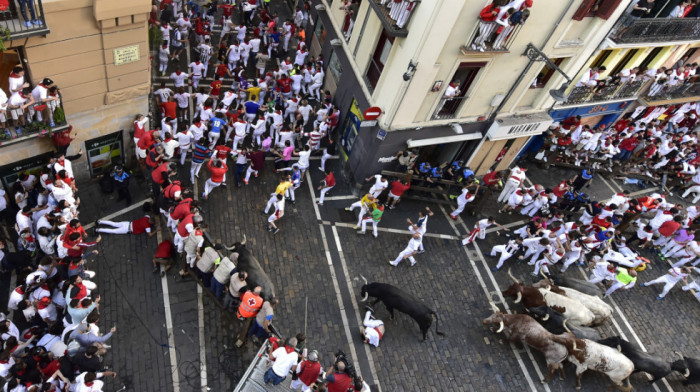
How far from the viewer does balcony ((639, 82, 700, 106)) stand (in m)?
22.3

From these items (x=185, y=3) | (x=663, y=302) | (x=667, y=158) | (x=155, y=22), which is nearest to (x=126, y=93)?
(x=155, y=22)

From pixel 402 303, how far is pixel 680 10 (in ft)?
55.8

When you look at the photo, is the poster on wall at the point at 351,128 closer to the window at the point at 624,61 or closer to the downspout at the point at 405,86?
the downspout at the point at 405,86

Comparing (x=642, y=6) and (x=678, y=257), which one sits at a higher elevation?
(x=642, y=6)

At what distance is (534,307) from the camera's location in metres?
15.0

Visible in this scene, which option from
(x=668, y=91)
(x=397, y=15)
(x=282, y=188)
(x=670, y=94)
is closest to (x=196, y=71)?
(x=282, y=188)

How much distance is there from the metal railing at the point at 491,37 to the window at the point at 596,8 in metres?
2.38

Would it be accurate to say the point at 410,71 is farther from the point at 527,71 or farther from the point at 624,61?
the point at 624,61

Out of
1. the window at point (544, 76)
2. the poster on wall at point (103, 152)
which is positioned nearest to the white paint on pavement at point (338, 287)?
the poster on wall at point (103, 152)

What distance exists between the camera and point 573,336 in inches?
543

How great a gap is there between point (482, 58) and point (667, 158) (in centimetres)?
1501

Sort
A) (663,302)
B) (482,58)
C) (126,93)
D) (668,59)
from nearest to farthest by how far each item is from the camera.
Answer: (126,93), (482,58), (663,302), (668,59)

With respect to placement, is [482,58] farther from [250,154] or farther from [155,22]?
[155,22]

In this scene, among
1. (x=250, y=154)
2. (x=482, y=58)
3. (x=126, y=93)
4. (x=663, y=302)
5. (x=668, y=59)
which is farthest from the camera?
(x=668, y=59)
